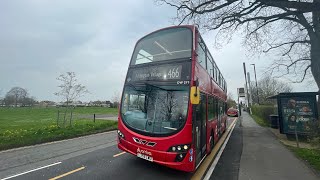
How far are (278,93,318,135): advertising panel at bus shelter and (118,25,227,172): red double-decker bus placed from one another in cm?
954

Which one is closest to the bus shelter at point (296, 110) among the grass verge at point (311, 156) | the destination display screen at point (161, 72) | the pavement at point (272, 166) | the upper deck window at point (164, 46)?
the grass verge at point (311, 156)

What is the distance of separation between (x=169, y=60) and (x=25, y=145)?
782cm

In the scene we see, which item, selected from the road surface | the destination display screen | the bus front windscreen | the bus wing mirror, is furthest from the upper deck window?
the road surface

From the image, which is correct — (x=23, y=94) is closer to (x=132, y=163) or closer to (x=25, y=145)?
(x=25, y=145)

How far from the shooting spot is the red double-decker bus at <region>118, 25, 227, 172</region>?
609cm

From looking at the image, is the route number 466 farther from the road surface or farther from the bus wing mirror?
the road surface

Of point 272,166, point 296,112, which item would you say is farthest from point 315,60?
point 272,166

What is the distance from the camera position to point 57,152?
363 inches

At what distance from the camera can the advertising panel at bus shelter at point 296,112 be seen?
47.1 feet

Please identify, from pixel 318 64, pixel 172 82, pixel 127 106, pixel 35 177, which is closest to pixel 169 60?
pixel 172 82

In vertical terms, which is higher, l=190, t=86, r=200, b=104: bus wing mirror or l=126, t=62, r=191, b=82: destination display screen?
l=126, t=62, r=191, b=82: destination display screen

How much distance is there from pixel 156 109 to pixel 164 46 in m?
2.10

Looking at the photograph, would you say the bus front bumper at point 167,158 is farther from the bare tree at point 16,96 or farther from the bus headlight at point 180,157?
the bare tree at point 16,96

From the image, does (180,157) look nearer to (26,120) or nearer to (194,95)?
(194,95)
